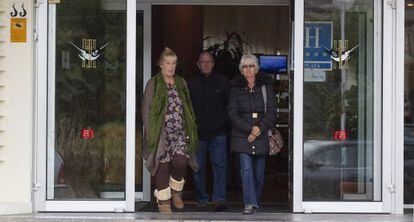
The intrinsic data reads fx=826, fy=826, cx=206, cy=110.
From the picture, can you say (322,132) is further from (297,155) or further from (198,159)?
(198,159)

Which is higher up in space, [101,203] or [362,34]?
[362,34]

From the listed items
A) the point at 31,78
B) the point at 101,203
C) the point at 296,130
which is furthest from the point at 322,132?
the point at 31,78

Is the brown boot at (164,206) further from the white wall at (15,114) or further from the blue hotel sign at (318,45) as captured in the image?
the blue hotel sign at (318,45)

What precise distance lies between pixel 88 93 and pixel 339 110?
9.29 feet

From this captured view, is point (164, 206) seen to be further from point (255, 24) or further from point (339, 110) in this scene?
point (255, 24)

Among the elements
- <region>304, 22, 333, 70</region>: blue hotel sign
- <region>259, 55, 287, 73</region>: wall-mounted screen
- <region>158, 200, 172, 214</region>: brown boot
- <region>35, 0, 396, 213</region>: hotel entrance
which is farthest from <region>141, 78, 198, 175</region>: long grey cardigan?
<region>259, 55, 287, 73</region>: wall-mounted screen

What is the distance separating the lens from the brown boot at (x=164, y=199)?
920 cm

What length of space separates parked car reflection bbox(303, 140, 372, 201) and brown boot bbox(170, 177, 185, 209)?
1.39 m

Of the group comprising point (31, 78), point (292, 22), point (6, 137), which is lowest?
point (6, 137)

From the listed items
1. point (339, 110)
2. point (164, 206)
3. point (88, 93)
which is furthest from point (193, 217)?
point (339, 110)

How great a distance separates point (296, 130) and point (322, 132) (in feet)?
1.07

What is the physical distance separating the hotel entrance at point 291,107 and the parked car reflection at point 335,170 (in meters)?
0.01

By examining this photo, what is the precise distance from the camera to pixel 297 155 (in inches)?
358

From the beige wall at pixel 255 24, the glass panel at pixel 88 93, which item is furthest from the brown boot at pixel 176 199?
the beige wall at pixel 255 24
